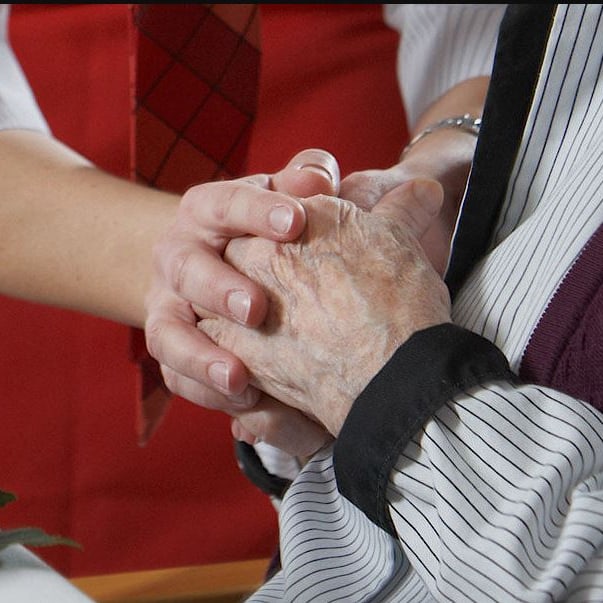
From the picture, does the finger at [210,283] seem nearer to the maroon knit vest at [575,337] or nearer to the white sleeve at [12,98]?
the maroon knit vest at [575,337]

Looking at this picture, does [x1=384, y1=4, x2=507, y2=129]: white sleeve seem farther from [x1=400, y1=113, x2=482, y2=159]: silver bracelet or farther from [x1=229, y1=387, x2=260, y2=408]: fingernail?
[x1=229, y1=387, x2=260, y2=408]: fingernail

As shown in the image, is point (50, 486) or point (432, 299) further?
point (50, 486)

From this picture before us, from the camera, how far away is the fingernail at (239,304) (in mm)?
604

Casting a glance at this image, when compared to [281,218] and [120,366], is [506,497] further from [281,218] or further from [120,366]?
[120,366]

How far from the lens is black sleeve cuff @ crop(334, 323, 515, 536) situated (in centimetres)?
49

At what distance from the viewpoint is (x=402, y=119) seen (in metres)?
1.41

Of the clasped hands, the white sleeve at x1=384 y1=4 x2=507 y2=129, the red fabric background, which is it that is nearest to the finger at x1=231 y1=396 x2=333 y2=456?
the clasped hands

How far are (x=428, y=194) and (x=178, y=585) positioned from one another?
0.38 meters

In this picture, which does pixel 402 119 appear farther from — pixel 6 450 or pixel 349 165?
pixel 6 450

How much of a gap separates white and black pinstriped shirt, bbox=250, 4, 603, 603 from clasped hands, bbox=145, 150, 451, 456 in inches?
1.7

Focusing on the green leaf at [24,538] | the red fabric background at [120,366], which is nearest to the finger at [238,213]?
the green leaf at [24,538]

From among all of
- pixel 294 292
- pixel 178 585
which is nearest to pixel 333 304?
pixel 294 292

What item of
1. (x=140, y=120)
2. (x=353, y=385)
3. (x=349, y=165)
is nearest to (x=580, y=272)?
(x=353, y=385)

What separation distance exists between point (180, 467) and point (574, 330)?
915mm
